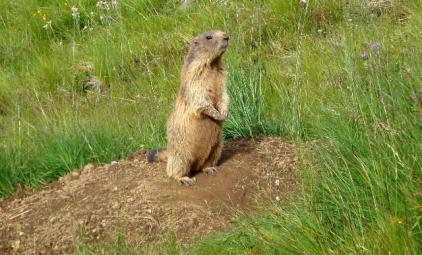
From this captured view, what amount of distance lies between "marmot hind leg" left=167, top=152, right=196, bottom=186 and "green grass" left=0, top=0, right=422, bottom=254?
78 centimetres

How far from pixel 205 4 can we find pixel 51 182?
4.10 m

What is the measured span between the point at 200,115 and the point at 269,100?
1.68 m

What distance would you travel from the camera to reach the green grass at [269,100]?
3.83 meters

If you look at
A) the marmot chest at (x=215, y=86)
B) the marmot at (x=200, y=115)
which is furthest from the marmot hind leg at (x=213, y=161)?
the marmot chest at (x=215, y=86)

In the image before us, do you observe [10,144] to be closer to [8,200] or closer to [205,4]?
[8,200]

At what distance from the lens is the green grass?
3828mm

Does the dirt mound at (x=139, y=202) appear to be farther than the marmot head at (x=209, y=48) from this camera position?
No

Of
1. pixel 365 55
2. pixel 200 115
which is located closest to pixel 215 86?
pixel 200 115

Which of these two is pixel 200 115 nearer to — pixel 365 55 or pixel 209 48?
pixel 209 48

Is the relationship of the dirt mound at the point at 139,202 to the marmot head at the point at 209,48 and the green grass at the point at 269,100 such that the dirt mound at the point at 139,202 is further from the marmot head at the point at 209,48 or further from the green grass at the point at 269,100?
the marmot head at the point at 209,48

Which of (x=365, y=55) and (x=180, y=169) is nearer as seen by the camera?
(x=180, y=169)

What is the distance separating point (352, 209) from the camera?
3.82 meters

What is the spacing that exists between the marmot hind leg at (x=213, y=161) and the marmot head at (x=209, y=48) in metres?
0.58

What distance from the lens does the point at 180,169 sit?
5.57m
